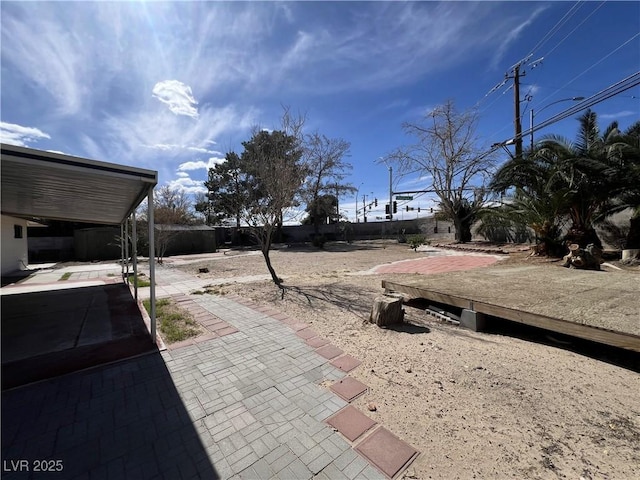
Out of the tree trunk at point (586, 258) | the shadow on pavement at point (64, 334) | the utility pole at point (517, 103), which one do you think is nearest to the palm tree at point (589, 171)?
the tree trunk at point (586, 258)

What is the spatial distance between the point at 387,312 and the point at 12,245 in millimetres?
14510

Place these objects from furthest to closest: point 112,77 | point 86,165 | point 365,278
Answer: point 365,278 < point 112,77 < point 86,165

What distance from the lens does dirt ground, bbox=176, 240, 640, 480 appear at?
5.44ft

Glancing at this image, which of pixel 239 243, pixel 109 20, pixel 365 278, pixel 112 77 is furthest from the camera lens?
pixel 239 243

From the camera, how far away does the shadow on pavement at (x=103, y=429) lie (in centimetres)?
165

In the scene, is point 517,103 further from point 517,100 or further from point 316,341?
point 316,341

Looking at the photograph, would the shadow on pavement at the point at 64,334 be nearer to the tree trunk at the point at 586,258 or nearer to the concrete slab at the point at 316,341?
the concrete slab at the point at 316,341

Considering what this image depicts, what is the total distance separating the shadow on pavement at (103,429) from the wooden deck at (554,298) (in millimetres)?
3745

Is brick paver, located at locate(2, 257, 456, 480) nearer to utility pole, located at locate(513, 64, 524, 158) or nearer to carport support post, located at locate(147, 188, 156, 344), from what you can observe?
carport support post, located at locate(147, 188, 156, 344)

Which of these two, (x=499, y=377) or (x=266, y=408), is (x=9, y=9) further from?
(x=499, y=377)

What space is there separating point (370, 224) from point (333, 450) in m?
28.0

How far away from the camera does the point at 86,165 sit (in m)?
2.59

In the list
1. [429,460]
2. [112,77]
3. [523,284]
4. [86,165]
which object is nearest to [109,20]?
[112,77]

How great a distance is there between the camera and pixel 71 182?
3773 mm
